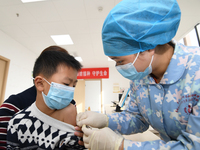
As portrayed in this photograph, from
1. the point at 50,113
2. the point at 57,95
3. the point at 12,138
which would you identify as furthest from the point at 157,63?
the point at 12,138

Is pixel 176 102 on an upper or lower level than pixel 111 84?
lower

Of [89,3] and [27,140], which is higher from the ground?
[89,3]

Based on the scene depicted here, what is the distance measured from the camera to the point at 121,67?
88cm

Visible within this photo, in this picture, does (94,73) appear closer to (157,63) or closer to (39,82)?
(39,82)

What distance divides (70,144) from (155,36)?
35.3 inches

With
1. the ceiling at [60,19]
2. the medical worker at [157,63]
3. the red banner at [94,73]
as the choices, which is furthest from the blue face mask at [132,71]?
the red banner at [94,73]

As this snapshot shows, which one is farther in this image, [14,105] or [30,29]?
[30,29]

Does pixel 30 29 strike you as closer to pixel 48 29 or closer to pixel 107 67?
pixel 48 29

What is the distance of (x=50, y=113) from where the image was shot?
34.6 inches

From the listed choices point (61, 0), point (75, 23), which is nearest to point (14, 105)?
point (61, 0)

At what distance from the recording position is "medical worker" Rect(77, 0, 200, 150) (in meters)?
0.66

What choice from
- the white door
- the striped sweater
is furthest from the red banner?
the striped sweater

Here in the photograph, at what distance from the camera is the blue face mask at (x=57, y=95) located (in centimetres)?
84

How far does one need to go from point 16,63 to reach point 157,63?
469cm
